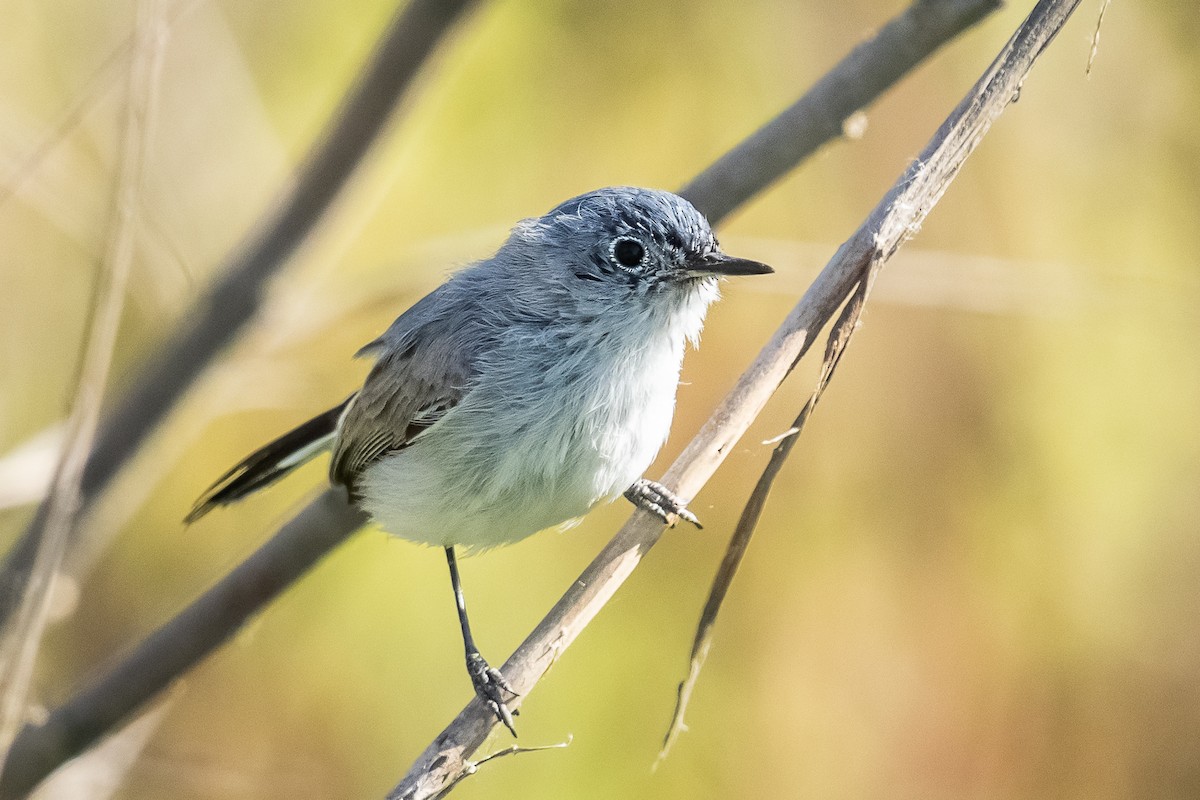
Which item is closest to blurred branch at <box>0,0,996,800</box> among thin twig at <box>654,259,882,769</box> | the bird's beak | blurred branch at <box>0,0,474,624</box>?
the bird's beak

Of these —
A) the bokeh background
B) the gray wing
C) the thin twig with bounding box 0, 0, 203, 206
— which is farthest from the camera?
the bokeh background

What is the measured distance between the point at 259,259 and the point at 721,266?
102 centimetres

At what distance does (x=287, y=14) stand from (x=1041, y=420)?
2.54 metres

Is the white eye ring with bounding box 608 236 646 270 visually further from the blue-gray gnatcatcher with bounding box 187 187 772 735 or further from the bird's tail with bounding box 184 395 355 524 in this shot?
the bird's tail with bounding box 184 395 355 524

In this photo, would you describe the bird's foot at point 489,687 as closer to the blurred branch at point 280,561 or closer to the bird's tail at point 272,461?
the blurred branch at point 280,561

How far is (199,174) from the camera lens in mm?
3334

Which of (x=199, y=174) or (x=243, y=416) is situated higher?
(x=199, y=174)

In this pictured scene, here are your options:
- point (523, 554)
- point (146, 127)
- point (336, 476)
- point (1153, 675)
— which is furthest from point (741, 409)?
point (1153, 675)

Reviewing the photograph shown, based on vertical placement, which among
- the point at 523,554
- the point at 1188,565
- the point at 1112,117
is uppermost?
the point at 1112,117

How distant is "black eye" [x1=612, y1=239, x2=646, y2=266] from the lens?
219cm

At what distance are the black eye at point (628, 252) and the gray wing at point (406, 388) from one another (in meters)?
0.38

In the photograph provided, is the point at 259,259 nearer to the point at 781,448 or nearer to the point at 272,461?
the point at 272,461

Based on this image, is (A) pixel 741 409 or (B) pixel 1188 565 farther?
(B) pixel 1188 565

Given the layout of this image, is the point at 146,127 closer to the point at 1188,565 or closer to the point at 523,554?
the point at 523,554
